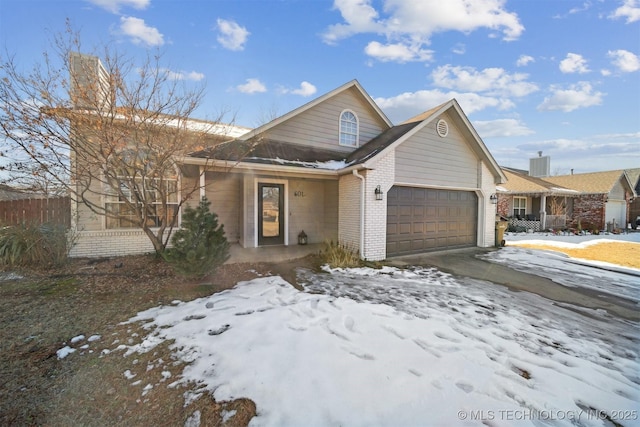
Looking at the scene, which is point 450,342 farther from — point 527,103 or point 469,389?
point 527,103

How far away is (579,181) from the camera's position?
21.0 metres

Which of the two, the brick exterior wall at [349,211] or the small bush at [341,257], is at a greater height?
the brick exterior wall at [349,211]

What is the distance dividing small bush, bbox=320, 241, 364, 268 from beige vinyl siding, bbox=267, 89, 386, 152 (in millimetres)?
4072

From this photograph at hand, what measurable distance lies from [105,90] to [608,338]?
32.0 feet

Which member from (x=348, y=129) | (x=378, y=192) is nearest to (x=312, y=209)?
(x=378, y=192)

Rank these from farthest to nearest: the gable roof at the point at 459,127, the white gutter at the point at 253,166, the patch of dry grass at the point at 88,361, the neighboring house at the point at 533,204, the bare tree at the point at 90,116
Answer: the neighboring house at the point at 533,204 < the gable roof at the point at 459,127 < the white gutter at the point at 253,166 < the bare tree at the point at 90,116 < the patch of dry grass at the point at 88,361

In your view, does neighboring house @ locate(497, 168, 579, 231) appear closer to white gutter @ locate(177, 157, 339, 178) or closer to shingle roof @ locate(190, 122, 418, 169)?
shingle roof @ locate(190, 122, 418, 169)

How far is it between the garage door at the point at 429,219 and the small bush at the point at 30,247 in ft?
29.4

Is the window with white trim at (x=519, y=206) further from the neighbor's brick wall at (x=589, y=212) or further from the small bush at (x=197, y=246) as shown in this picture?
the small bush at (x=197, y=246)

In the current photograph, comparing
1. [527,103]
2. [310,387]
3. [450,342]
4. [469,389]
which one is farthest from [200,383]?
[527,103]

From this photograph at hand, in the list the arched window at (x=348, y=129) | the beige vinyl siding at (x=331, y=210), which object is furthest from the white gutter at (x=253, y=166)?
the arched window at (x=348, y=129)

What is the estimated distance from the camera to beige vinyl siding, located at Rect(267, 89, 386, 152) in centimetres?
921

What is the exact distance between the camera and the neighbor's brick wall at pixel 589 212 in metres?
18.1

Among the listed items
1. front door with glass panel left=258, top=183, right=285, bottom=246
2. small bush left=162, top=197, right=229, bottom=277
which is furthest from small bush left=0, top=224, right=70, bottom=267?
front door with glass panel left=258, top=183, right=285, bottom=246
